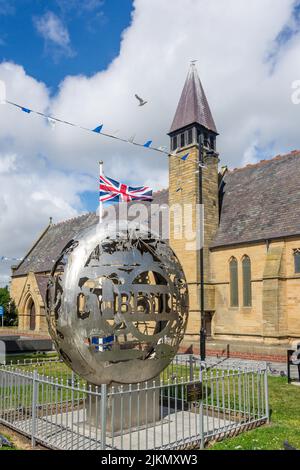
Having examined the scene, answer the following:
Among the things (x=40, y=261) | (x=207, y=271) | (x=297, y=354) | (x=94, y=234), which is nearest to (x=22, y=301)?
(x=40, y=261)

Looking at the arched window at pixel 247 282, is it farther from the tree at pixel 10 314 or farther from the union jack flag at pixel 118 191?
the tree at pixel 10 314

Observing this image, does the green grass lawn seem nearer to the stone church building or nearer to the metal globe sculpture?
the metal globe sculpture

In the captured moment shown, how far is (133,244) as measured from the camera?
324 inches

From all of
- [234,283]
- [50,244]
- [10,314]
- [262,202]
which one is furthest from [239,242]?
[10,314]

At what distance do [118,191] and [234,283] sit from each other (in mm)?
10558

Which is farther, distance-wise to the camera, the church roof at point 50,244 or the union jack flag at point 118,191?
the church roof at point 50,244

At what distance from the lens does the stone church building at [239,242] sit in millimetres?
21297

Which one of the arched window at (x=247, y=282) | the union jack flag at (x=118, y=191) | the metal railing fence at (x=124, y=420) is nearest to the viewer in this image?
the metal railing fence at (x=124, y=420)

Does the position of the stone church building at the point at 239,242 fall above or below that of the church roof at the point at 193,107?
below

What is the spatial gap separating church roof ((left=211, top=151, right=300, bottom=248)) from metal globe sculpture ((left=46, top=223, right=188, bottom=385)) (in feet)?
48.8

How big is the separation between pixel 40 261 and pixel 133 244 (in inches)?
1442

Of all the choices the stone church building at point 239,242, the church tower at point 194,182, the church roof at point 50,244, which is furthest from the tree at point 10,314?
the church tower at point 194,182

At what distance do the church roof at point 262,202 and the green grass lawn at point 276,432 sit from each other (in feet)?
40.1
